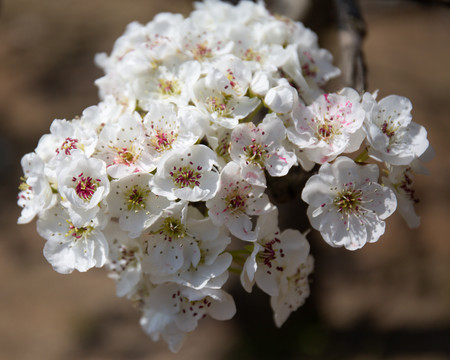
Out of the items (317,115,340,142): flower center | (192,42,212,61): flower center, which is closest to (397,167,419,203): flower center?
(317,115,340,142): flower center

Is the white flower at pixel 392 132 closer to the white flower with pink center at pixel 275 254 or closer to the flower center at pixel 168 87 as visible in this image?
the white flower with pink center at pixel 275 254

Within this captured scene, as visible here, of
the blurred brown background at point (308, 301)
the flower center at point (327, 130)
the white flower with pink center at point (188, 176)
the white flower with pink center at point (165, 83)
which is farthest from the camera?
the blurred brown background at point (308, 301)

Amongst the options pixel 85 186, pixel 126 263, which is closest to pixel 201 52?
pixel 85 186

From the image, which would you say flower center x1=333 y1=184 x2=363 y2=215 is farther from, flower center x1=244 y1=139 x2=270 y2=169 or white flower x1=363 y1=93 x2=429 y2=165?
flower center x1=244 y1=139 x2=270 y2=169

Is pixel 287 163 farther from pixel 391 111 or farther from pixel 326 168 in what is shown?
pixel 391 111

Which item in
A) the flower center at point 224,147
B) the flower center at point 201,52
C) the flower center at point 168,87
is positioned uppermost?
the flower center at point 201,52

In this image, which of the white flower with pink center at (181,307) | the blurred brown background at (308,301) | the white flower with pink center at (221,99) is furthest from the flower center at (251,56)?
the blurred brown background at (308,301)

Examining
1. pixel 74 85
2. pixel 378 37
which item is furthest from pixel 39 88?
pixel 378 37
